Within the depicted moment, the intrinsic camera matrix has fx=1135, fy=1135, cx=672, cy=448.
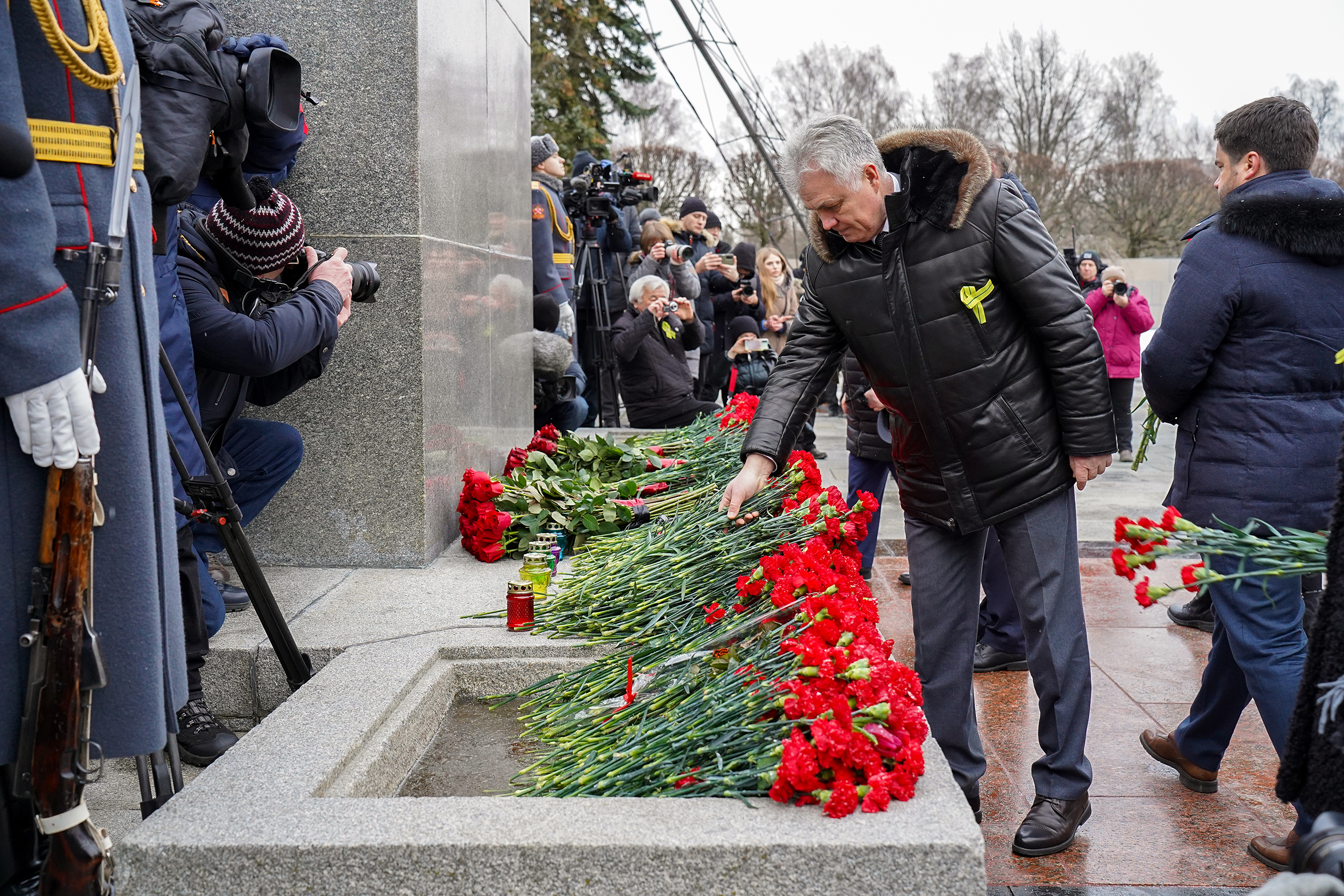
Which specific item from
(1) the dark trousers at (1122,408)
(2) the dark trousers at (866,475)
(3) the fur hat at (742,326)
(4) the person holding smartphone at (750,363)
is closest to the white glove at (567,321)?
(4) the person holding smartphone at (750,363)

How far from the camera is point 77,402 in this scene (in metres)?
2.05

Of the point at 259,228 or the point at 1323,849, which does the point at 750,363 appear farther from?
the point at 1323,849

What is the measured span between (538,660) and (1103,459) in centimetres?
169

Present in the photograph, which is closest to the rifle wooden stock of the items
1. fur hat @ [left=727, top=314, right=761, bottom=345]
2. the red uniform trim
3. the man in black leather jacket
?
the red uniform trim

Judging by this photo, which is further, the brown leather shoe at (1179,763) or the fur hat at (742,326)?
the fur hat at (742,326)

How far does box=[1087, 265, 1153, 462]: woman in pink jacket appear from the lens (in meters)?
10.2

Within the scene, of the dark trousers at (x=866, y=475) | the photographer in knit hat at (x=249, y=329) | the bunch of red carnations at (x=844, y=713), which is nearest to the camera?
the bunch of red carnations at (x=844, y=713)

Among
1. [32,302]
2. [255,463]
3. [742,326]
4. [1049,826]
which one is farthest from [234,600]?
[742,326]

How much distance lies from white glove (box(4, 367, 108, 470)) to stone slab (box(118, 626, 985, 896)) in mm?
742

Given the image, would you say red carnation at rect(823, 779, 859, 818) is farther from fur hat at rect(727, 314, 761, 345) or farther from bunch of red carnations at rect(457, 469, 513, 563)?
fur hat at rect(727, 314, 761, 345)

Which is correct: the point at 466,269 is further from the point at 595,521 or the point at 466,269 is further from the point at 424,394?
the point at 595,521

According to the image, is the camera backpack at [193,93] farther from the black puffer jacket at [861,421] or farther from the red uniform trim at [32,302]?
the black puffer jacket at [861,421]

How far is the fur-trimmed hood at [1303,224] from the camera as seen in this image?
3004 millimetres

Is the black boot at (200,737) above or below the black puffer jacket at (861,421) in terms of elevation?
below
